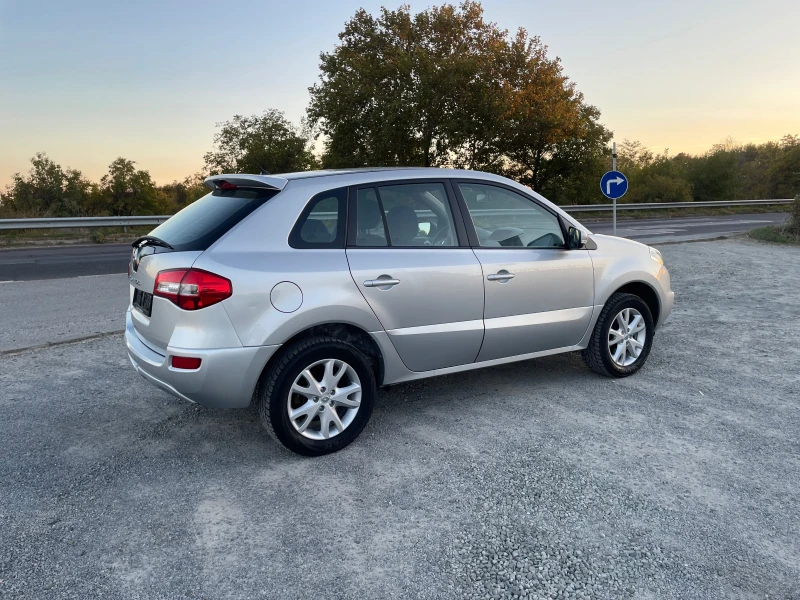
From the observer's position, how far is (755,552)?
2.80 meters

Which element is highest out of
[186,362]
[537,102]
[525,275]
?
[537,102]

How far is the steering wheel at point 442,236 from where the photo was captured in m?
4.23

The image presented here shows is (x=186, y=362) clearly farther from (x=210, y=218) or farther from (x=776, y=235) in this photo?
(x=776, y=235)

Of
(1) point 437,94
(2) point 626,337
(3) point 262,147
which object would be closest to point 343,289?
(2) point 626,337

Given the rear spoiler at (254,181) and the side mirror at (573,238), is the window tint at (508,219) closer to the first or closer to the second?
the side mirror at (573,238)

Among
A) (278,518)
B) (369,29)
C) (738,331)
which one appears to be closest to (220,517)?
(278,518)

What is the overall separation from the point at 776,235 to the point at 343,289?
1718 cm

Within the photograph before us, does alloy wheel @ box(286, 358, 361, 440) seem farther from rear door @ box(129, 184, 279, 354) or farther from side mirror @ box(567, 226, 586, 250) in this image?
side mirror @ box(567, 226, 586, 250)

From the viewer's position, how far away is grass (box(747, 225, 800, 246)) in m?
16.5

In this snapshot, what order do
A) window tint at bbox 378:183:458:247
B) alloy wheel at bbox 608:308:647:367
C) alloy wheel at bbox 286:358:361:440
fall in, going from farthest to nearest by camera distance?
1. alloy wheel at bbox 608:308:647:367
2. window tint at bbox 378:183:458:247
3. alloy wheel at bbox 286:358:361:440

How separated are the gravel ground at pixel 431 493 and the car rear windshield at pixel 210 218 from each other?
1348mm

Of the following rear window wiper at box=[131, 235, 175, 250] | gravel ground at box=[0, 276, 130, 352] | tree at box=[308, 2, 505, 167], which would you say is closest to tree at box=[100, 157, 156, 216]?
tree at box=[308, 2, 505, 167]

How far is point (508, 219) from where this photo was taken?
4723 millimetres

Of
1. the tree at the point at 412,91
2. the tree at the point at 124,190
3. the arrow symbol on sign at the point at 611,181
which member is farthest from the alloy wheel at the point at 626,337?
the tree at the point at 124,190
